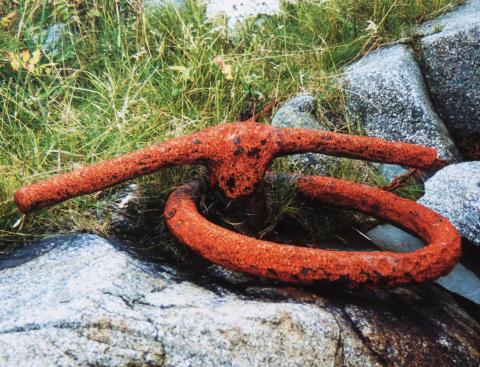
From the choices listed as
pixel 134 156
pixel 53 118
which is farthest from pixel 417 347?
pixel 53 118

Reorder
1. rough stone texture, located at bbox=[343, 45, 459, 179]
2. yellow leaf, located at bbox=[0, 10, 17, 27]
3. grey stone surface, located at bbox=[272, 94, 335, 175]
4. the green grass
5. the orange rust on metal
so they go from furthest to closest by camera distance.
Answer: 1. yellow leaf, located at bbox=[0, 10, 17, 27]
2. rough stone texture, located at bbox=[343, 45, 459, 179]
3. grey stone surface, located at bbox=[272, 94, 335, 175]
4. the green grass
5. the orange rust on metal

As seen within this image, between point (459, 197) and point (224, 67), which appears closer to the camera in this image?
point (459, 197)

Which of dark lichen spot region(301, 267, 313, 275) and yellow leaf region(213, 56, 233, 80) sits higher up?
yellow leaf region(213, 56, 233, 80)

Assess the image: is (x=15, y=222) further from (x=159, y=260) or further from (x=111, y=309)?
(x=111, y=309)

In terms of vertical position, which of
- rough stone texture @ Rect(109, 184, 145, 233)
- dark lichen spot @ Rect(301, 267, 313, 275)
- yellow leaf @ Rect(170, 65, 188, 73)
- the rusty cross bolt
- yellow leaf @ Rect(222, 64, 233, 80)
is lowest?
rough stone texture @ Rect(109, 184, 145, 233)

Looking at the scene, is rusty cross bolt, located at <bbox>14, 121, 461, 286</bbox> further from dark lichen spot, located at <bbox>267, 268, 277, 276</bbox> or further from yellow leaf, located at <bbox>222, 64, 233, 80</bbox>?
yellow leaf, located at <bbox>222, 64, 233, 80</bbox>

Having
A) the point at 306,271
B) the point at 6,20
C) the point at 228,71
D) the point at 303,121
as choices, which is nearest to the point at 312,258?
the point at 306,271

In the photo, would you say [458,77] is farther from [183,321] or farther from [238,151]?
[183,321]

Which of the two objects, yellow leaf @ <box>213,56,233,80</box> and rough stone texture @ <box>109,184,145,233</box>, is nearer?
rough stone texture @ <box>109,184,145,233</box>

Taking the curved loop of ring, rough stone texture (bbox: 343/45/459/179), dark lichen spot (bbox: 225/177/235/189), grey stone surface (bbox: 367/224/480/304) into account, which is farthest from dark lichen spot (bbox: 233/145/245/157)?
rough stone texture (bbox: 343/45/459/179)
